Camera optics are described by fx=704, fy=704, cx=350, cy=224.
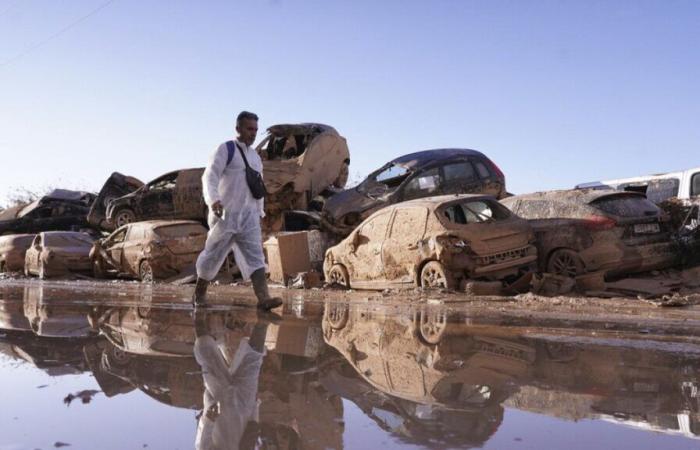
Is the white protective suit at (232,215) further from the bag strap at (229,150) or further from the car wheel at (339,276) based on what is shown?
the car wheel at (339,276)

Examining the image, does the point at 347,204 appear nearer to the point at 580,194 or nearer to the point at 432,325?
the point at 580,194

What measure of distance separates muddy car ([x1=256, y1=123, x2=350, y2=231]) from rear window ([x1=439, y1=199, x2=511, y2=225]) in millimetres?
7718

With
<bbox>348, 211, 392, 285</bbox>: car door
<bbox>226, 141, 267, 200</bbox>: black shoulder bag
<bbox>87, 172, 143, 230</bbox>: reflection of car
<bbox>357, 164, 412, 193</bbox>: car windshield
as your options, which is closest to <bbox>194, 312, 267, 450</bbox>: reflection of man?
<bbox>226, 141, 267, 200</bbox>: black shoulder bag

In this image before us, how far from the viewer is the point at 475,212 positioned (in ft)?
34.7

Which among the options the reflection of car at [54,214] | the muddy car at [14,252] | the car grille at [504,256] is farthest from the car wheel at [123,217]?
the car grille at [504,256]

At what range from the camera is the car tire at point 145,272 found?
15602 mm

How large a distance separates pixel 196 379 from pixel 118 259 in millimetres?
14196

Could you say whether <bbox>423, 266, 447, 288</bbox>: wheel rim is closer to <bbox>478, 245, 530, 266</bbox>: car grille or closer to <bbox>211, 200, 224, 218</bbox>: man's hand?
<bbox>478, 245, 530, 266</bbox>: car grille

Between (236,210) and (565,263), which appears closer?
(236,210)

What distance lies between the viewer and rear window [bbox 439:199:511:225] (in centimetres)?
1037

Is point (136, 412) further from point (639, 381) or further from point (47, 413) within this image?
point (639, 381)

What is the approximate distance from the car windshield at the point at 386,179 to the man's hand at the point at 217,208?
8.02 meters

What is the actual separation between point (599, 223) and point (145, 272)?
9982 mm

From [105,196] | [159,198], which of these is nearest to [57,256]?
[159,198]
